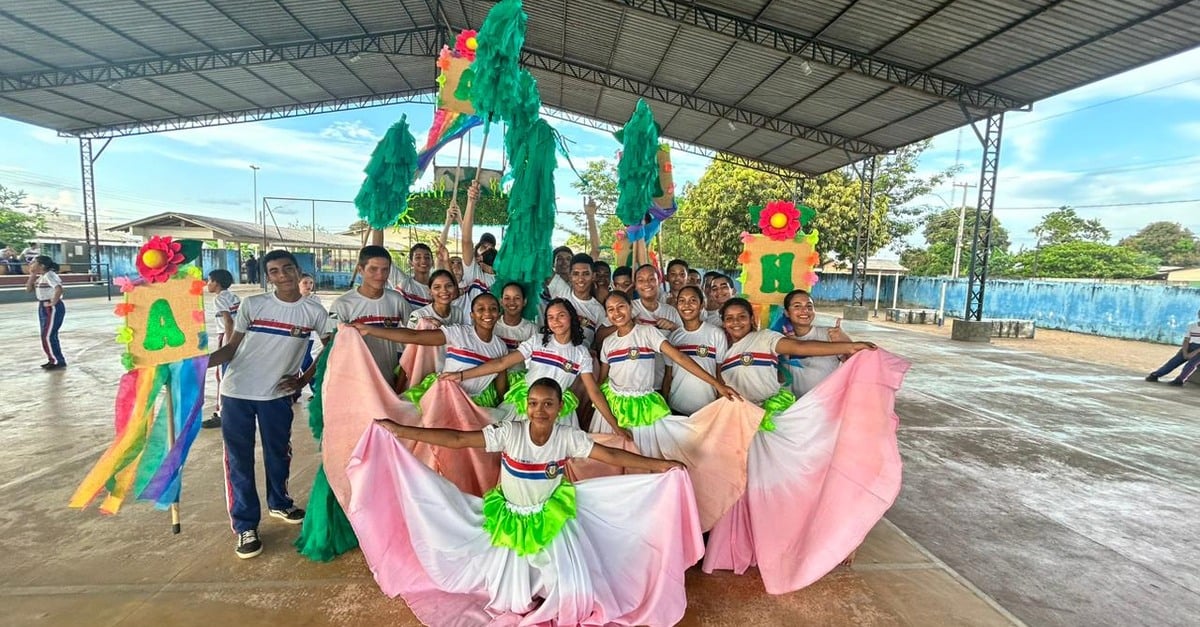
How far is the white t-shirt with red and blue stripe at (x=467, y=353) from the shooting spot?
3023 mm

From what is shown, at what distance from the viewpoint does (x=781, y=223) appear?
4.12m

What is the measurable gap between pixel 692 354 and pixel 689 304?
11.7 inches

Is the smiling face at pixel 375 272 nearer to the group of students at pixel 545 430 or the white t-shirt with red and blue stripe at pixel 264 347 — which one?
the group of students at pixel 545 430

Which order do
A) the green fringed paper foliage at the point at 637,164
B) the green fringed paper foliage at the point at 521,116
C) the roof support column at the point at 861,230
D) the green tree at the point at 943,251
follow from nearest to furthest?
the green fringed paper foliage at the point at 521,116
the green fringed paper foliage at the point at 637,164
the roof support column at the point at 861,230
the green tree at the point at 943,251

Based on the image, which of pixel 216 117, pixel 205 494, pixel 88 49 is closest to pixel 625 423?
pixel 205 494

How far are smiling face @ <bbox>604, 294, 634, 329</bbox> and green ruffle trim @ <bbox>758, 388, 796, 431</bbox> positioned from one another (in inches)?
34.6

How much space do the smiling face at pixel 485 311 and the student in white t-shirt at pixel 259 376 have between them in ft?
2.91

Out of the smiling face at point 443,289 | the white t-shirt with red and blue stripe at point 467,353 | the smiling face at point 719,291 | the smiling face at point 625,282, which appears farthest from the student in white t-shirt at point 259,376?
the smiling face at point 719,291

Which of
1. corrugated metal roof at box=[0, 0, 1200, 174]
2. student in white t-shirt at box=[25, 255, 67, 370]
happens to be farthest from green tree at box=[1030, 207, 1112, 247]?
student in white t-shirt at box=[25, 255, 67, 370]

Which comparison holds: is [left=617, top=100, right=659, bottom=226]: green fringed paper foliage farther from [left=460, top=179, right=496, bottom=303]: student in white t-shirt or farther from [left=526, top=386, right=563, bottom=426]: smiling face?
[left=526, top=386, right=563, bottom=426]: smiling face

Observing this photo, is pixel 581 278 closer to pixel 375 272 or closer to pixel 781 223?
pixel 375 272

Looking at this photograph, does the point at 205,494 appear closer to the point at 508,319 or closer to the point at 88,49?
the point at 508,319

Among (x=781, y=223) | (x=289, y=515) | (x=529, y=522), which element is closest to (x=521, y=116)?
(x=781, y=223)

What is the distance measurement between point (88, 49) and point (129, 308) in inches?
514
